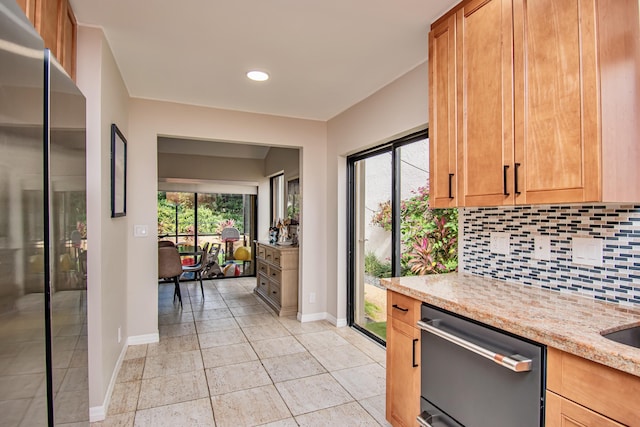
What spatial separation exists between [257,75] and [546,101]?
2.16 metres

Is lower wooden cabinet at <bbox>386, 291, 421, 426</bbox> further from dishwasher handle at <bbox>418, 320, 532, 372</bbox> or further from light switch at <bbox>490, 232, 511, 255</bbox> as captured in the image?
light switch at <bbox>490, 232, 511, 255</bbox>

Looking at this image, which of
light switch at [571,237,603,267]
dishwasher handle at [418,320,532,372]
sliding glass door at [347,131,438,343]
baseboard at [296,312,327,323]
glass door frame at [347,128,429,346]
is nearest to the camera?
dishwasher handle at [418,320,532,372]

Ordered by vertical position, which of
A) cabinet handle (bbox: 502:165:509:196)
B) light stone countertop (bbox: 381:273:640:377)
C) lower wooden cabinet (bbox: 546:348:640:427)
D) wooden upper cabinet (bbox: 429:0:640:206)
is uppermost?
wooden upper cabinet (bbox: 429:0:640:206)

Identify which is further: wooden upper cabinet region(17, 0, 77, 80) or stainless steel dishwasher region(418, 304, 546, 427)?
wooden upper cabinet region(17, 0, 77, 80)

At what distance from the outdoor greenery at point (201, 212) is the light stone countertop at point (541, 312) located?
5435mm

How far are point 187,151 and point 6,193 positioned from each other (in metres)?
6.06

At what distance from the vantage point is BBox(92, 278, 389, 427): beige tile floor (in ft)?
7.24

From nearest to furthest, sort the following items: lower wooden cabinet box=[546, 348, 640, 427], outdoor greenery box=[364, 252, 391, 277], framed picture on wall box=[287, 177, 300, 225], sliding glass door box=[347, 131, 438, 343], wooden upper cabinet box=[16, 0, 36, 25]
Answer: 1. lower wooden cabinet box=[546, 348, 640, 427]
2. wooden upper cabinet box=[16, 0, 36, 25]
3. sliding glass door box=[347, 131, 438, 343]
4. outdoor greenery box=[364, 252, 391, 277]
5. framed picture on wall box=[287, 177, 300, 225]

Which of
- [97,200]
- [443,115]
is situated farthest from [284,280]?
[443,115]

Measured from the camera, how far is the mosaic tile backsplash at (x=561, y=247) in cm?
144

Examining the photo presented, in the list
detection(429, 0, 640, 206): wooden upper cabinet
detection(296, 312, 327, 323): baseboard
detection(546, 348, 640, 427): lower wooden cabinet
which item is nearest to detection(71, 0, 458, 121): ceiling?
detection(429, 0, 640, 206): wooden upper cabinet

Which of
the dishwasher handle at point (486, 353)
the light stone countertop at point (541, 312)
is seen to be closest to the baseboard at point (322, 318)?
the light stone countertop at point (541, 312)

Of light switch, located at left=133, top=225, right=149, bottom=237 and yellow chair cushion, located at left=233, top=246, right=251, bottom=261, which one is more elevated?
light switch, located at left=133, top=225, right=149, bottom=237

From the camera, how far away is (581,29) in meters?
1.29
